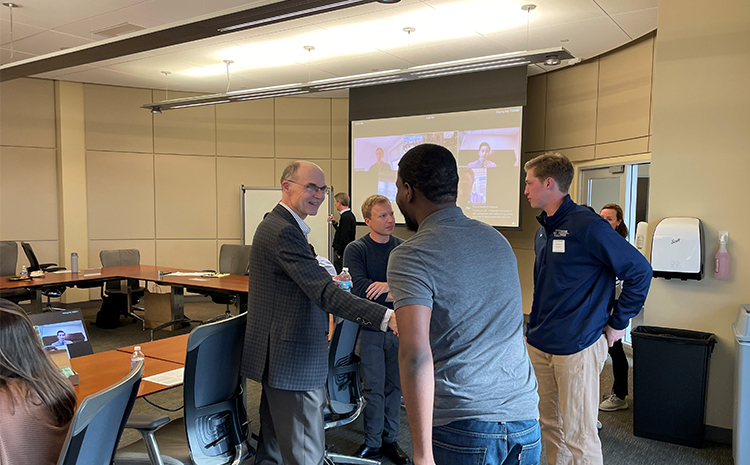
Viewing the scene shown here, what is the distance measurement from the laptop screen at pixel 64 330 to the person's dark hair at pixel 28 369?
1382 millimetres

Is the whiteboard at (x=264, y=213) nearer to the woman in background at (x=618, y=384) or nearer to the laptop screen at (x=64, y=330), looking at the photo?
the woman in background at (x=618, y=384)

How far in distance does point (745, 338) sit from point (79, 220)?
868 centimetres

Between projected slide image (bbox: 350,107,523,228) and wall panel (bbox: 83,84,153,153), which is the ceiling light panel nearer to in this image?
projected slide image (bbox: 350,107,523,228)

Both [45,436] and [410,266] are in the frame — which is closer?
[410,266]

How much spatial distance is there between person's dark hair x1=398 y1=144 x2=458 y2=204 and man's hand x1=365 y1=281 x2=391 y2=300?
174 centimetres

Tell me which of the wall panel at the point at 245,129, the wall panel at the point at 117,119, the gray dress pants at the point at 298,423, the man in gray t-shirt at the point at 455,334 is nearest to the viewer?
the man in gray t-shirt at the point at 455,334

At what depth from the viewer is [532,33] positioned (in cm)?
574

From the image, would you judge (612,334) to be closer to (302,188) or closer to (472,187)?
(302,188)

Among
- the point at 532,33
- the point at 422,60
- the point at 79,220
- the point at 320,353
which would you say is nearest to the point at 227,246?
the point at 79,220

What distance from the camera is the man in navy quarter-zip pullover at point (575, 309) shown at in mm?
2420

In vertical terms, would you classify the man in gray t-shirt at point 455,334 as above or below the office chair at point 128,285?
above

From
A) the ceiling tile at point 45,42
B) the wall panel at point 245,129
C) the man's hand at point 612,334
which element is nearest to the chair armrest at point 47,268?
the ceiling tile at point 45,42

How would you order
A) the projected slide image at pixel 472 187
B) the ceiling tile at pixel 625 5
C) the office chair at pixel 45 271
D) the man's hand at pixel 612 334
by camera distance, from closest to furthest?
the man's hand at pixel 612 334 < the ceiling tile at pixel 625 5 < the office chair at pixel 45 271 < the projected slide image at pixel 472 187

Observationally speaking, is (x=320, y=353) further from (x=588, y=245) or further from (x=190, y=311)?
(x=190, y=311)
